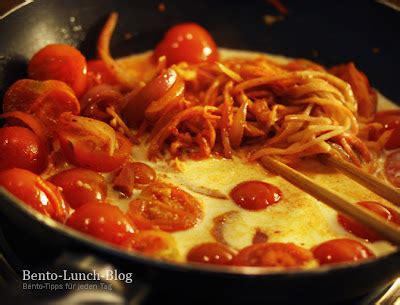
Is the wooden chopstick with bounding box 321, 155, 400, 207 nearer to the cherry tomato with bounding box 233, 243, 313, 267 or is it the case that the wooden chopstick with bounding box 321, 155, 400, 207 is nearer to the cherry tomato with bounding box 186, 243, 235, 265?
the cherry tomato with bounding box 233, 243, 313, 267

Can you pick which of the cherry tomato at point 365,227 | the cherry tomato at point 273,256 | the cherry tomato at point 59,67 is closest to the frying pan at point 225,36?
the cherry tomato at point 59,67

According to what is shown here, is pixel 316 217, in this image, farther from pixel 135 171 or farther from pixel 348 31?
pixel 348 31

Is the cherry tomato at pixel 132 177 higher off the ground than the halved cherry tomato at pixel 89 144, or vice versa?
the halved cherry tomato at pixel 89 144

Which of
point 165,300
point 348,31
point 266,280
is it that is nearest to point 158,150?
point 165,300

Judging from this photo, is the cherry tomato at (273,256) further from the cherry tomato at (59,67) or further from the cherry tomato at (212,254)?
the cherry tomato at (59,67)

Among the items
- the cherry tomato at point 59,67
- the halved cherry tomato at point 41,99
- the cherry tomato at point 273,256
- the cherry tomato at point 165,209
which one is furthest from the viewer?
the cherry tomato at point 59,67

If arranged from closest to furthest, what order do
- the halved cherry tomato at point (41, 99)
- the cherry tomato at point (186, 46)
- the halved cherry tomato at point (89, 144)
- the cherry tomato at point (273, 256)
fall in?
the cherry tomato at point (273, 256)
the halved cherry tomato at point (89, 144)
the halved cherry tomato at point (41, 99)
the cherry tomato at point (186, 46)

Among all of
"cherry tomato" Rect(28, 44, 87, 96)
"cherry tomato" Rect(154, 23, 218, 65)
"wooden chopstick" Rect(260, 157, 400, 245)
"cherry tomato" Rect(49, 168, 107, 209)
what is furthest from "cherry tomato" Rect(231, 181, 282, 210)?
"cherry tomato" Rect(154, 23, 218, 65)

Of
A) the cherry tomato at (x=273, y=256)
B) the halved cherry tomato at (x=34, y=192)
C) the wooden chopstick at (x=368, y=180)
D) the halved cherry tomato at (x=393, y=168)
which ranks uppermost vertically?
the halved cherry tomato at (x=34, y=192)

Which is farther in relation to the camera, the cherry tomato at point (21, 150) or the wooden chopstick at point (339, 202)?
the cherry tomato at point (21, 150)
